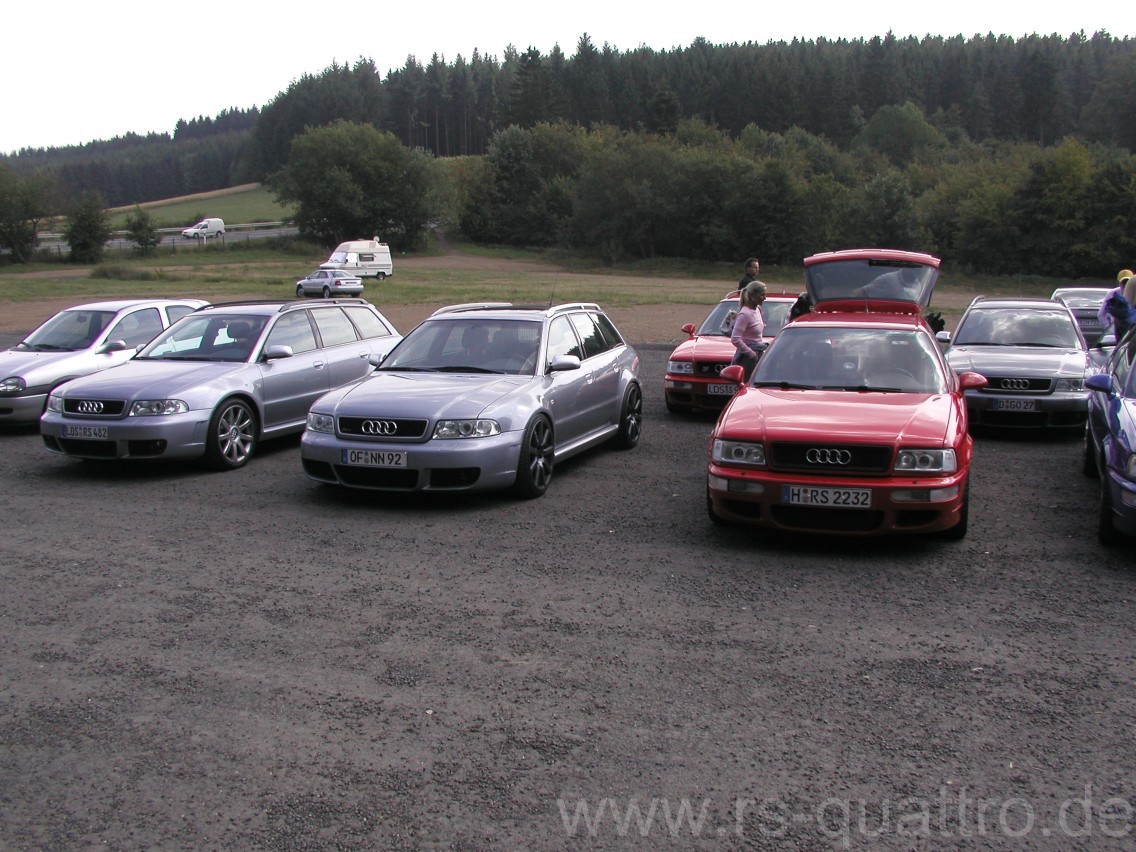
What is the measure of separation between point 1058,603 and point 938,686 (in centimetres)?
165

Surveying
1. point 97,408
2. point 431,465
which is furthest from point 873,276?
point 97,408

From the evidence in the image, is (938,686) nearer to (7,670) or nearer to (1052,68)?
(7,670)

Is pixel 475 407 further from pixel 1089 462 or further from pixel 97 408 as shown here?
pixel 1089 462

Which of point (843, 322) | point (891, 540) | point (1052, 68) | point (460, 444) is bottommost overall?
point (891, 540)

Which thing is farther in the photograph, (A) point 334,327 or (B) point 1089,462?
(A) point 334,327

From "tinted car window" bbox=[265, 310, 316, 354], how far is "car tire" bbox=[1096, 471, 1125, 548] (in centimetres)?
779

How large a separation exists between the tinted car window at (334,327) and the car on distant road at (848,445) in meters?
5.35

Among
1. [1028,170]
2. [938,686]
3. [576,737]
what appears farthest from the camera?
[1028,170]

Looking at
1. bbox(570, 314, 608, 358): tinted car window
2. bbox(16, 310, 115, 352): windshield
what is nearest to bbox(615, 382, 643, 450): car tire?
bbox(570, 314, 608, 358): tinted car window

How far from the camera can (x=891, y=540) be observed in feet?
23.9

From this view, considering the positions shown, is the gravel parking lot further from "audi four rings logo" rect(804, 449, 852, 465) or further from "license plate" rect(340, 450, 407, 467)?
"audi four rings logo" rect(804, 449, 852, 465)

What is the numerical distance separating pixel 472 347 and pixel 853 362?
349 cm

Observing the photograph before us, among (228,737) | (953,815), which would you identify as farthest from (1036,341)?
(228,737)

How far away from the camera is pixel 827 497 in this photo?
6691 mm
